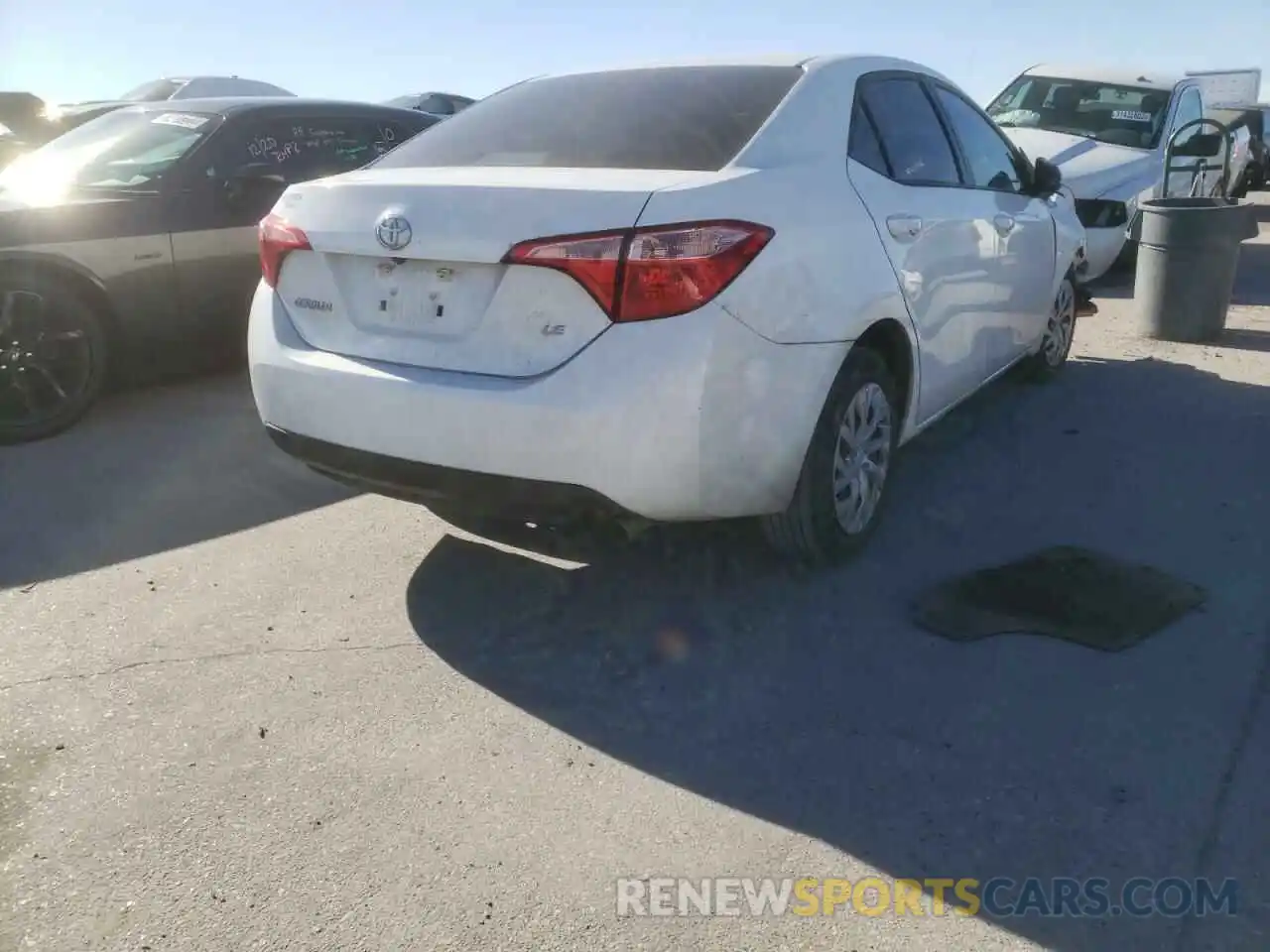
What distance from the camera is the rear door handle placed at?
12.3 ft

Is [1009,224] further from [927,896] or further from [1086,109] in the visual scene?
[1086,109]

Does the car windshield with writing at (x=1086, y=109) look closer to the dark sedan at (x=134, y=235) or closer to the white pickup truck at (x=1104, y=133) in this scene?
the white pickup truck at (x=1104, y=133)

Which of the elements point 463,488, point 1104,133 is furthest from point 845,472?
point 1104,133

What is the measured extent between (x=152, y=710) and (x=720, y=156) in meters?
2.21

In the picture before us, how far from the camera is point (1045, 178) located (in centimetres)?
539

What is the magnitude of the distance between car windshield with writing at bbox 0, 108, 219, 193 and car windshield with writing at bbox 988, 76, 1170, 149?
7406 mm

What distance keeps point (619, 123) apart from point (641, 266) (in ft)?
3.08

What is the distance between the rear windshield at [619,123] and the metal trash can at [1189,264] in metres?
4.57

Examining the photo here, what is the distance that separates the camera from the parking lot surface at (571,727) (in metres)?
2.34

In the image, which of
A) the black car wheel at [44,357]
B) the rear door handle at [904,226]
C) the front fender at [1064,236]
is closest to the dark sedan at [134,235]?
the black car wheel at [44,357]

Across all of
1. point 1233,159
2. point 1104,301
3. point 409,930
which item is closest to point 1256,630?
point 409,930

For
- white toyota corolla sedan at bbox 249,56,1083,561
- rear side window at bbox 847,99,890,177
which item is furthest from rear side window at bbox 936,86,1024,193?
rear side window at bbox 847,99,890,177

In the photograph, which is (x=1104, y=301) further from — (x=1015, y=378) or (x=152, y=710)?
(x=152, y=710)

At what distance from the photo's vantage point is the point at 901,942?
2219mm
